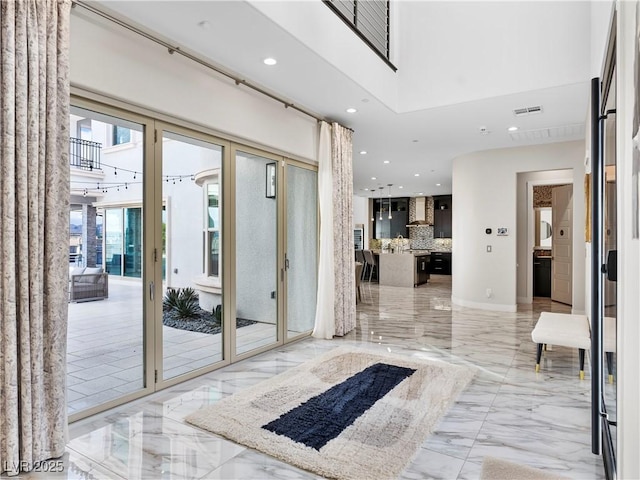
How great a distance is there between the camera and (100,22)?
2842 mm

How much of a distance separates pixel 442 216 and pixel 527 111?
902 centimetres

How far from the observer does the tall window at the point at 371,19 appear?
4.47 metres

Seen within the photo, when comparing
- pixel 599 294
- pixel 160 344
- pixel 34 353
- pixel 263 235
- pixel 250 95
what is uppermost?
pixel 250 95

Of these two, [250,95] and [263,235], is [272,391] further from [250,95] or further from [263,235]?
[250,95]

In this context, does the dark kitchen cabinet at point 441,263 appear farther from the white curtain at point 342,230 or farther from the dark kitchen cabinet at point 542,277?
the white curtain at point 342,230

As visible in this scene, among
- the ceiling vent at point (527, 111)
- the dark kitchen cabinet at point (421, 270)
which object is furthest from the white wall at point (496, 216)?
the dark kitchen cabinet at point (421, 270)

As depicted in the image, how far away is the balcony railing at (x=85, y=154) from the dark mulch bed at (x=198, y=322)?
1337mm

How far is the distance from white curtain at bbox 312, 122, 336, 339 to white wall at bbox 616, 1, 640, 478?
379 centimetres

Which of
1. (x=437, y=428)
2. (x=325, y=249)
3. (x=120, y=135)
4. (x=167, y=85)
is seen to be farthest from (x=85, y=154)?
(x=437, y=428)

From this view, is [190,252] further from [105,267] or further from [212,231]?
[105,267]

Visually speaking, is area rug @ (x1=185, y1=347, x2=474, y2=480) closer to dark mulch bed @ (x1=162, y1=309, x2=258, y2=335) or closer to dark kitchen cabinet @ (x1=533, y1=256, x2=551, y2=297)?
dark mulch bed @ (x1=162, y1=309, x2=258, y2=335)

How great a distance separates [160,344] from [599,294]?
3.15 m

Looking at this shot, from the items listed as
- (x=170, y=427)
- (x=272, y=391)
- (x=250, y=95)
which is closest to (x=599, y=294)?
(x=272, y=391)

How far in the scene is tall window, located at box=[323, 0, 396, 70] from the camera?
176 inches
